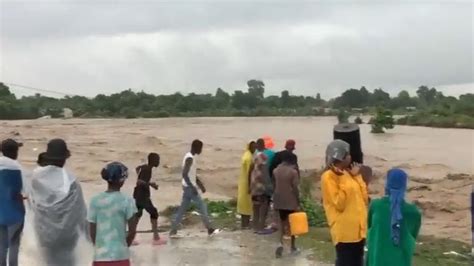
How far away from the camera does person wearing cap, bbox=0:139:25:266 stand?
6980mm

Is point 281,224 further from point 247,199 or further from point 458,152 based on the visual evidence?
point 458,152

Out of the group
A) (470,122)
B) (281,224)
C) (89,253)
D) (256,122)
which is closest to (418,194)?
(281,224)

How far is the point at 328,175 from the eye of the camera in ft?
19.2

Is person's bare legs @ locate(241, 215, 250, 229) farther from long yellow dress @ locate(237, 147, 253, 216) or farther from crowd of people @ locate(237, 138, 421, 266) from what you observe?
crowd of people @ locate(237, 138, 421, 266)

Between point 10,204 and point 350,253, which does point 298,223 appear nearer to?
point 350,253

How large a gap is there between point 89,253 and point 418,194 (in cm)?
1348

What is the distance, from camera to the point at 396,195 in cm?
538

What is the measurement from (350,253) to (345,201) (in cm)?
45

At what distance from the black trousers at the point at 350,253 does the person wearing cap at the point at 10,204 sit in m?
2.89

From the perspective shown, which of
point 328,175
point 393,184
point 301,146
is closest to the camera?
point 393,184

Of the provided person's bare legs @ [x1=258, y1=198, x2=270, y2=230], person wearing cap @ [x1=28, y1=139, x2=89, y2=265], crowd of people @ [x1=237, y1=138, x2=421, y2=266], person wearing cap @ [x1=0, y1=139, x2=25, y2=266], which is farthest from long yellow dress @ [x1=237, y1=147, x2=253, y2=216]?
person wearing cap @ [x1=28, y1=139, x2=89, y2=265]

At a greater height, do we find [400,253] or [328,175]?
[328,175]

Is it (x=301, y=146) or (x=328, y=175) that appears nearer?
(x=328, y=175)

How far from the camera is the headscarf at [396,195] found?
17.6ft
